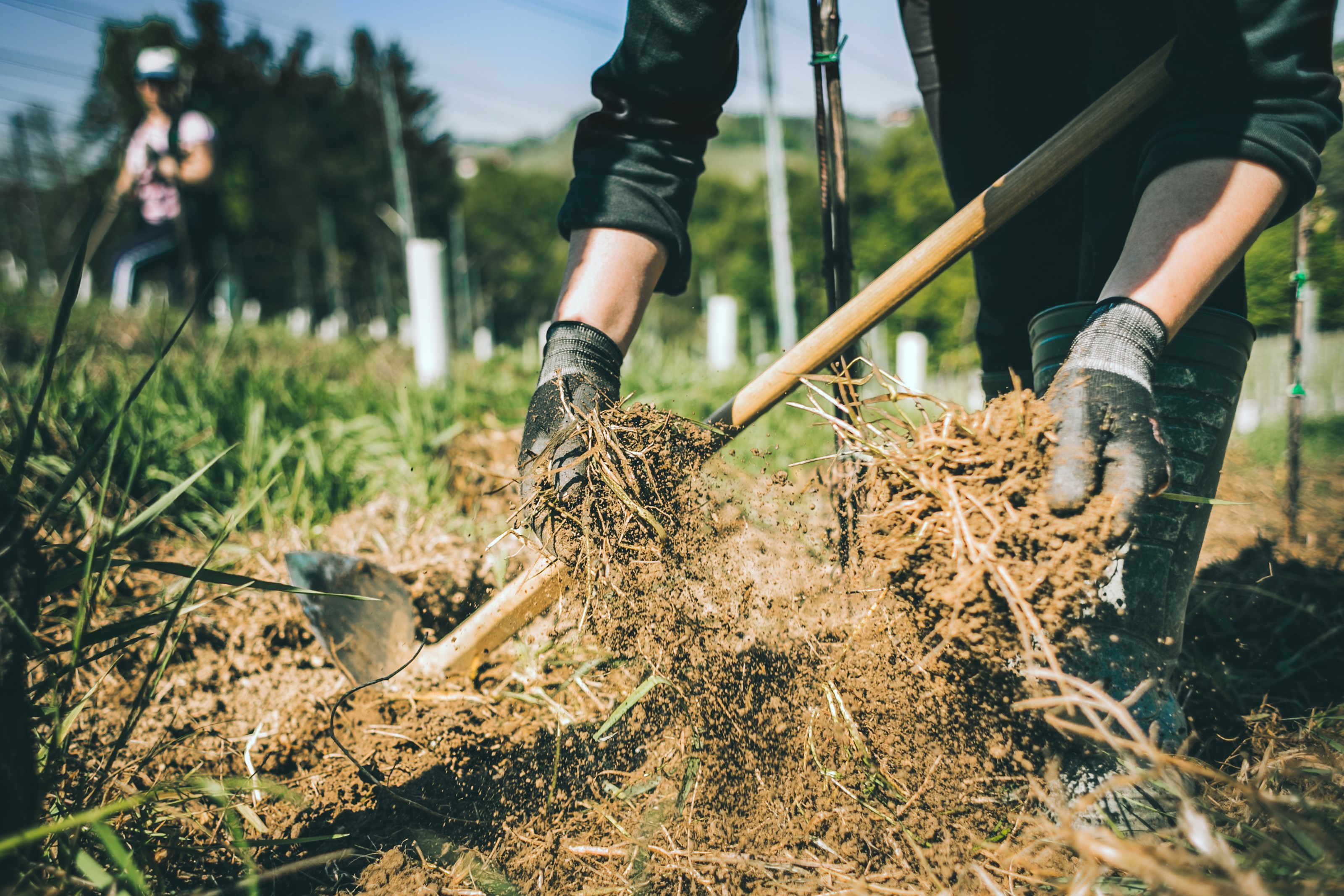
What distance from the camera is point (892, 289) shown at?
1384 mm

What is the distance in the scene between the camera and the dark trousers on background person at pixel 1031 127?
1431mm

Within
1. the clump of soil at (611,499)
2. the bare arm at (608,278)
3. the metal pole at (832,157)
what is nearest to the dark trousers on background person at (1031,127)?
the metal pole at (832,157)

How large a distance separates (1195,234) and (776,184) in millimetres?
7305

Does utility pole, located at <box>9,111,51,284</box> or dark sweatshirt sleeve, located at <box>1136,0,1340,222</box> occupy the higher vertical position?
utility pole, located at <box>9,111,51,284</box>

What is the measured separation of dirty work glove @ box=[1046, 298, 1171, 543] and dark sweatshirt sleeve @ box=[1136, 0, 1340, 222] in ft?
1.11

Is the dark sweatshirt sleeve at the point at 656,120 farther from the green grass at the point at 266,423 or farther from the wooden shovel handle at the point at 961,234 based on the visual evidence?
the green grass at the point at 266,423

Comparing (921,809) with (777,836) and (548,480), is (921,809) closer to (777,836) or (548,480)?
(777,836)

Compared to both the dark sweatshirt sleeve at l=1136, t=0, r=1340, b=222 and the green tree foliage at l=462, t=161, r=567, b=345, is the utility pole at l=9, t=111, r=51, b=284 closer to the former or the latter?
the green tree foliage at l=462, t=161, r=567, b=345

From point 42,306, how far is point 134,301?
693 millimetres

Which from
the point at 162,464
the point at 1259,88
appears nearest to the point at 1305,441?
the point at 1259,88

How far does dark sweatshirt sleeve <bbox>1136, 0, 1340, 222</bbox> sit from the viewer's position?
1132mm

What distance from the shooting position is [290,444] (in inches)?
93.3

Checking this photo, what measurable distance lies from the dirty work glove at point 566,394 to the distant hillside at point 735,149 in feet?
2.22

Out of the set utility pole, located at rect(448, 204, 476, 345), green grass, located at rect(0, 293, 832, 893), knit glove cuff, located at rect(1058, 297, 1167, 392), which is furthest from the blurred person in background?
utility pole, located at rect(448, 204, 476, 345)
